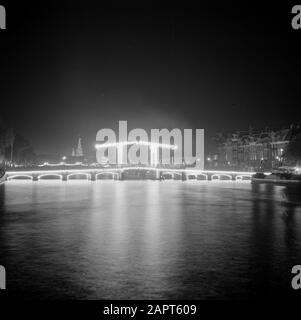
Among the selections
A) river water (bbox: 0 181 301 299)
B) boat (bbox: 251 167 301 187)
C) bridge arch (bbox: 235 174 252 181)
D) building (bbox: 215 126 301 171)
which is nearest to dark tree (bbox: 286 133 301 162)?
bridge arch (bbox: 235 174 252 181)

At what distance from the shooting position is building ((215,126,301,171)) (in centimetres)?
11556

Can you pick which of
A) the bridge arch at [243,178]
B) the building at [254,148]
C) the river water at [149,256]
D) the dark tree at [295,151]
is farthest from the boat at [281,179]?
the building at [254,148]

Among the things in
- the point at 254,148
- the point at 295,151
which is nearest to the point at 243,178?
the point at 295,151

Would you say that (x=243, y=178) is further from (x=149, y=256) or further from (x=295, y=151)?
(x=149, y=256)

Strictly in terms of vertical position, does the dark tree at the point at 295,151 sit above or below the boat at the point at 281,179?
above

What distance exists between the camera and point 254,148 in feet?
440

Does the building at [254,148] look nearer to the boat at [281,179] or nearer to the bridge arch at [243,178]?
the bridge arch at [243,178]

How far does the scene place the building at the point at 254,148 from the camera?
379 feet

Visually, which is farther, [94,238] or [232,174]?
[232,174]

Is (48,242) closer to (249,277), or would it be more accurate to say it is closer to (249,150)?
(249,277)

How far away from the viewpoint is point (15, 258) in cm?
1166

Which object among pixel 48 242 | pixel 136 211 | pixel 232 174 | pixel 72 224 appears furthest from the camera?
pixel 232 174

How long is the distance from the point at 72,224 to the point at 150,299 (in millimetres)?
11860
